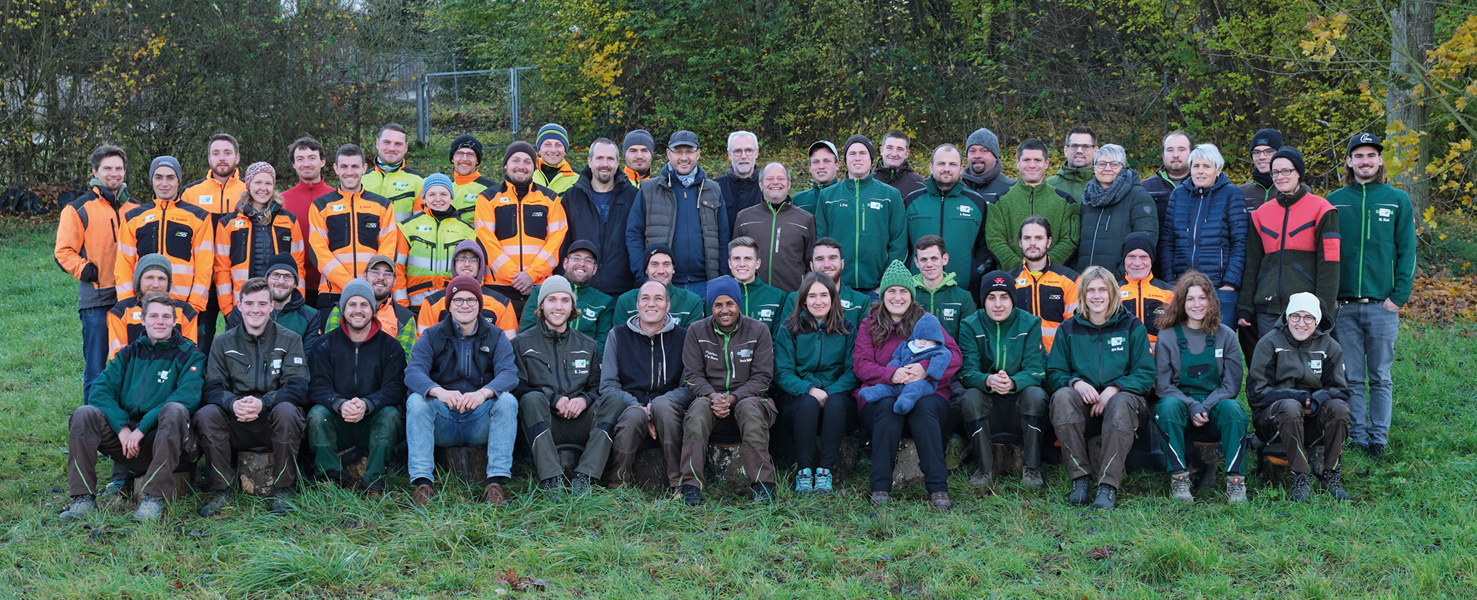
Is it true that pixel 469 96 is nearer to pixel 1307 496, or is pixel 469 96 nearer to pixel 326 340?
pixel 326 340

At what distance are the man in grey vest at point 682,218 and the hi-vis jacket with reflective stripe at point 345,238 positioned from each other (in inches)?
59.5

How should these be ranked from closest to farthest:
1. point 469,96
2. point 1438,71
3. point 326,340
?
1. point 326,340
2. point 1438,71
3. point 469,96

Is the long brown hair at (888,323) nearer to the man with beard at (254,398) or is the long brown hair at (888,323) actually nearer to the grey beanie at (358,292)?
the grey beanie at (358,292)

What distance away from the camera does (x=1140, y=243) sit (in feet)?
20.3

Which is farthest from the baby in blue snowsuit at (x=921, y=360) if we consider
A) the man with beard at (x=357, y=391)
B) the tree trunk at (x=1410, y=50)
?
the tree trunk at (x=1410, y=50)

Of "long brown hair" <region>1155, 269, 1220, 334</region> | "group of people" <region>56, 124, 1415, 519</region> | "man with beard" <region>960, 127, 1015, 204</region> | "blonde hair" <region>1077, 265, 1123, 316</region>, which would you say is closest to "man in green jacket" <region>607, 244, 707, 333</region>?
"group of people" <region>56, 124, 1415, 519</region>

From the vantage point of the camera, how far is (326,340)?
5.82m

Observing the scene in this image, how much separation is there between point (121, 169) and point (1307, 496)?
7036 mm

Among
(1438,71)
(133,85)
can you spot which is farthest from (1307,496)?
(133,85)

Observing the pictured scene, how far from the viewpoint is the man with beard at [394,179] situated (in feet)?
23.2

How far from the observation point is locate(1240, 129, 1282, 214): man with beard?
6500 millimetres

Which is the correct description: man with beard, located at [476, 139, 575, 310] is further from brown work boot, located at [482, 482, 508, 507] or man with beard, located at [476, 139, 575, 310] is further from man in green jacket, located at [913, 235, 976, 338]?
man in green jacket, located at [913, 235, 976, 338]

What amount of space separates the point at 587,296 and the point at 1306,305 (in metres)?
4.02

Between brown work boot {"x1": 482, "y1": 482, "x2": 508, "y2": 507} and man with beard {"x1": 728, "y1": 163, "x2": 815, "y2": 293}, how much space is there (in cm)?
218
